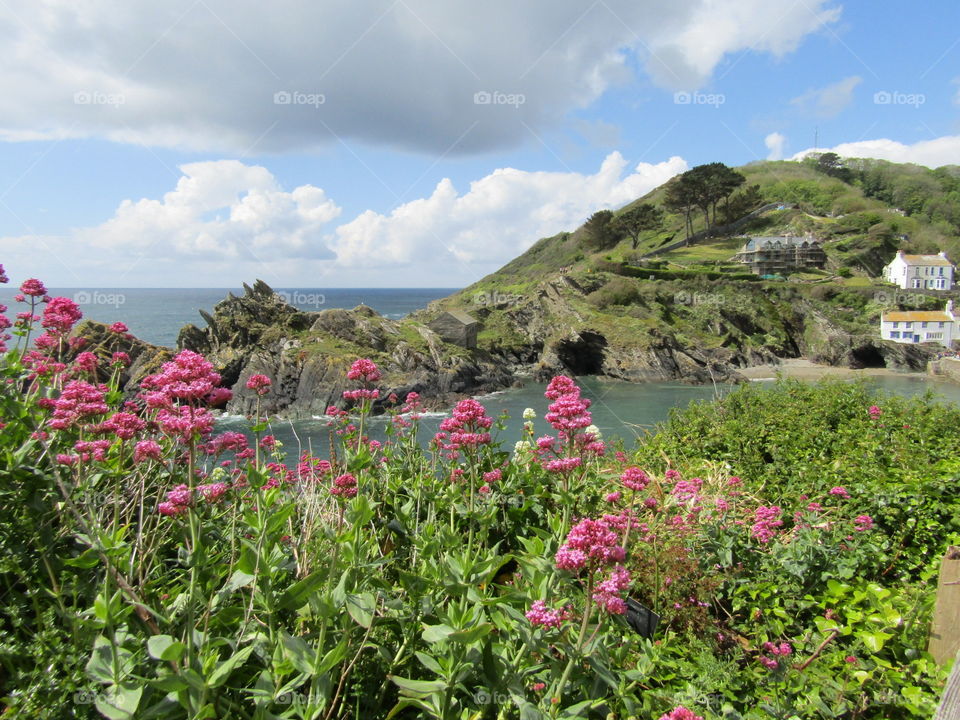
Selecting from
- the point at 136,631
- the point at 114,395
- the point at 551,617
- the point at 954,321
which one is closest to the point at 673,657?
the point at 551,617

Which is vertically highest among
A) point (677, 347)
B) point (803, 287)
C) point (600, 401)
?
point (803, 287)

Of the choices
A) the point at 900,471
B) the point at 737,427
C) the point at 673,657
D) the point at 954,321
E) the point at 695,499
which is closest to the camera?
the point at 673,657

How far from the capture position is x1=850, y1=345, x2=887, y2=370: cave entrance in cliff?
163ft

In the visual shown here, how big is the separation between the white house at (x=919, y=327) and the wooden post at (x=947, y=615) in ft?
205

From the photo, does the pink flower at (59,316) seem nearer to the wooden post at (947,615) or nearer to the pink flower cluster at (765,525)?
the pink flower cluster at (765,525)

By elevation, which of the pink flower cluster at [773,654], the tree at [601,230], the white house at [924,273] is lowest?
the pink flower cluster at [773,654]

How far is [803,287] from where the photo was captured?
6316 centimetres

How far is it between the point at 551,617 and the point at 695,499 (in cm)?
316

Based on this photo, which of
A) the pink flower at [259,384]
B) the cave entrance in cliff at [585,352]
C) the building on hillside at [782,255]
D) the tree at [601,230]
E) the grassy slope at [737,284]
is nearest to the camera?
the pink flower at [259,384]

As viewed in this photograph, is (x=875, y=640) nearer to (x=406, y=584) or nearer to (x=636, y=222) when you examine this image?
(x=406, y=584)

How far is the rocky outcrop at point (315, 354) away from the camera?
103 feet

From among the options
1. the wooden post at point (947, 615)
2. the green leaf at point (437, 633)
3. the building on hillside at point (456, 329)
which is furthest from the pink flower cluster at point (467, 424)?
the building on hillside at point (456, 329)

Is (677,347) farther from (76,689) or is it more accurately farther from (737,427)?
(76,689)

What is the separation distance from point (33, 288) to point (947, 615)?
233 inches
